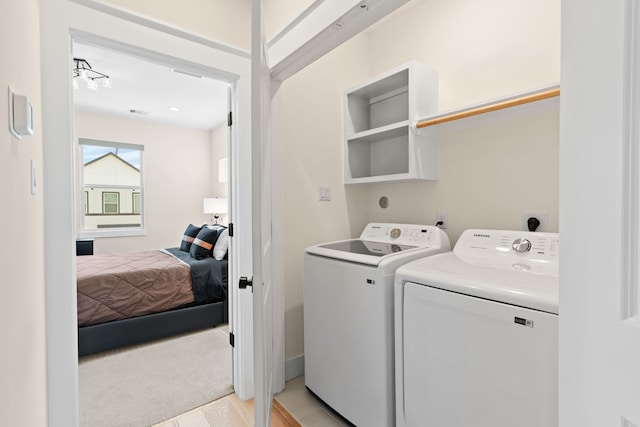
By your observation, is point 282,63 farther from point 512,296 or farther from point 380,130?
point 512,296

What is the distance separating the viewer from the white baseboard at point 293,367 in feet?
6.86

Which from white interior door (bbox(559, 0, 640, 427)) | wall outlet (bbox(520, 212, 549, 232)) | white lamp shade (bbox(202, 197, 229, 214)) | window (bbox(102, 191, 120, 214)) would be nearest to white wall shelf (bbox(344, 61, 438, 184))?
wall outlet (bbox(520, 212, 549, 232))

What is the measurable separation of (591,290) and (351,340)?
128 cm

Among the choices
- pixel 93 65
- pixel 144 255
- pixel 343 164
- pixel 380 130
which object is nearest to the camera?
pixel 380 130

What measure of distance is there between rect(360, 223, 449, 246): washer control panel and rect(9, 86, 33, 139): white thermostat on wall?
1829mm

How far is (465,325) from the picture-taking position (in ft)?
3.75

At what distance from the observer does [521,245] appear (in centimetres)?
147

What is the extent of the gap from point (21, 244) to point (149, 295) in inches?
83.4

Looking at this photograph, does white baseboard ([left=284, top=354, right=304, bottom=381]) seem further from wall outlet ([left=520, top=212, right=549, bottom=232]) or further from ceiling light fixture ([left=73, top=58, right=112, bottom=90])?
ceiling light fixture ([left=73, top=58, right=112, bottom=90])

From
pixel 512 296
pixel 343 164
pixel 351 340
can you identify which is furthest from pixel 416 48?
pixel 351 340

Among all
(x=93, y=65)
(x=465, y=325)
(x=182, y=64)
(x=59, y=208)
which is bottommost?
(x=465, y=325)

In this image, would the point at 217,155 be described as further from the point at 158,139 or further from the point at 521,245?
the point at 521,245

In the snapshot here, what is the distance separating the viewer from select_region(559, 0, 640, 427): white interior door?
41 centimetres

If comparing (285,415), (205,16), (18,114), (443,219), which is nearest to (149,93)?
(205,16)
